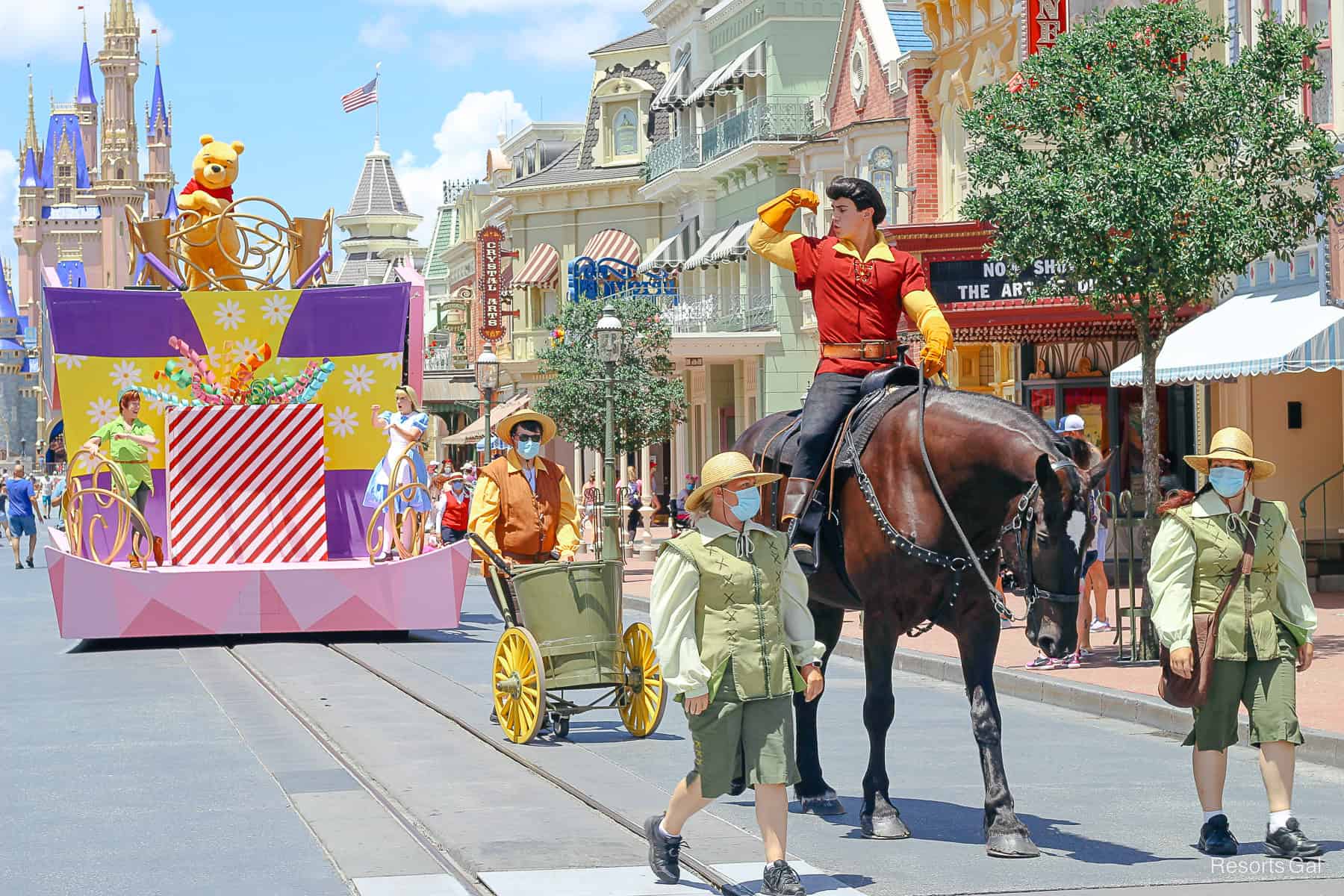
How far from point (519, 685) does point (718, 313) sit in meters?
34.9

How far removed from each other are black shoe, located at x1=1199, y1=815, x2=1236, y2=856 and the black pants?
7.29 ft

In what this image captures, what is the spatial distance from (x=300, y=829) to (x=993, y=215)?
364 inches

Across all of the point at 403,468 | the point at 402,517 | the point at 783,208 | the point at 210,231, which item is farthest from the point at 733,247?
the point at 783,208

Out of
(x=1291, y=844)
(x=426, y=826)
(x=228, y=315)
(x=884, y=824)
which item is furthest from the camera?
(x=228, y=315)

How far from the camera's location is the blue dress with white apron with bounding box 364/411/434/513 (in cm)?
1809

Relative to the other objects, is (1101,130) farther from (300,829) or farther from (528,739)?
(300,829)

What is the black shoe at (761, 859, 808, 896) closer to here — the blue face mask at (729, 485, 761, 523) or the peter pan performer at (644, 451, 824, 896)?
the peter pan performer at (644, 451, 824, 896)

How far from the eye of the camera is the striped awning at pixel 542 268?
59.1 metres

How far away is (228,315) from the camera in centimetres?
1903

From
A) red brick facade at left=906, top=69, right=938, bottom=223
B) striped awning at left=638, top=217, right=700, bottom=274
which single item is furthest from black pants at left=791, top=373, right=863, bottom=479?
striped awning at left=638, top=217, right=700, bottom=274

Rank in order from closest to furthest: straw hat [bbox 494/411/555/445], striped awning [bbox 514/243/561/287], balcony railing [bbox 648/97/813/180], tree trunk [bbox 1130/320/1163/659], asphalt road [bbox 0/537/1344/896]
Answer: asphalt road [bbox 0/537/1344/896], straw hat [bbox 494/411/555/445], tree trunk [bbox 1130/320/1163/659], balcony railing [bbox 648/97/813/180], striped awning [bbox 514/243/561/287]

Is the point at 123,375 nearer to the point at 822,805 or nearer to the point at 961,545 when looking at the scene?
the point at 822,805

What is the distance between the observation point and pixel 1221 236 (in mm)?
15250

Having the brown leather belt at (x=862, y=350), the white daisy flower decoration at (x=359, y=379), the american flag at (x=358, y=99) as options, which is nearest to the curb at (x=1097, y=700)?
the brown leather belt at (x=862, y=350)
